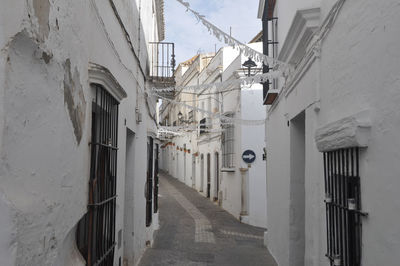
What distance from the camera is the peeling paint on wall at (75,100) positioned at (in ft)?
8.78

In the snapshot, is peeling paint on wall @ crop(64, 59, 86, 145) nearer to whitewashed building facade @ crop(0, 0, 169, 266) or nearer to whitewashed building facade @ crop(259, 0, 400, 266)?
whitewashed building facade @ crop(0, 0, 169, 266)

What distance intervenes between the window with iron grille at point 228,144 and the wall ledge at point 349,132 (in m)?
11.0

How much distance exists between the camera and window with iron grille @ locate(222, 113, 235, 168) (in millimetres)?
14734

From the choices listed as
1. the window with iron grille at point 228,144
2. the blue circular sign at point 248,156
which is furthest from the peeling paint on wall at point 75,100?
the window with iron grille at point 228,144

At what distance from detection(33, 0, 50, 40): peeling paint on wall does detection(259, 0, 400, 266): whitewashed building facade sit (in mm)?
2056

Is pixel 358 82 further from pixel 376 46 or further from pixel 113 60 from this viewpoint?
pixel 113 60

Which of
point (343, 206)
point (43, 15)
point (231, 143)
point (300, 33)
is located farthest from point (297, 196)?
point (231, 143)

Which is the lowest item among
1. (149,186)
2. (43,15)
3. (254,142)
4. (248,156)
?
(149,186)

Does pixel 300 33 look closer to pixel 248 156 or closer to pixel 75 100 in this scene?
pixel 75 100

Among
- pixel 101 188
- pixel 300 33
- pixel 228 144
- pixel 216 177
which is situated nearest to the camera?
pixel 101 188

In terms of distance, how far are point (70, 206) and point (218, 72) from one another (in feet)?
47.5

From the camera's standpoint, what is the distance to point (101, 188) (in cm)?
382

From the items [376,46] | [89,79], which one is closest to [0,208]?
[89,79]

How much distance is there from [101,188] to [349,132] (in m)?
2.38
